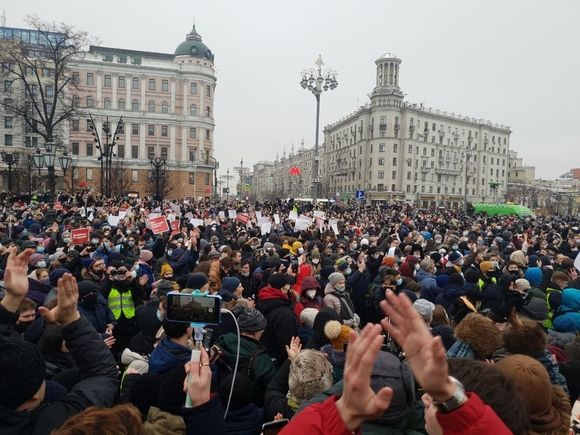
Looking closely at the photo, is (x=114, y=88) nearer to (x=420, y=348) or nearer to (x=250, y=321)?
(x=250, y=321)

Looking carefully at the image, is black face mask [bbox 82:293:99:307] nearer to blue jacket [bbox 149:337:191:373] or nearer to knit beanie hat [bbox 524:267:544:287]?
blue jacket [bbox 149:337:191:373]

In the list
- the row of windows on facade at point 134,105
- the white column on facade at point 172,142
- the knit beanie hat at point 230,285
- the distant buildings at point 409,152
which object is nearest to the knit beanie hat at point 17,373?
the knit beanie hat at point 230,285

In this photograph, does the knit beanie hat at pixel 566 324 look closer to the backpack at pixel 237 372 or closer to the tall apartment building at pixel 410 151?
the backpack at pixel 237 372

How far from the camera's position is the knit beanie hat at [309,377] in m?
2.83

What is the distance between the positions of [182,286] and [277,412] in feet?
13.1

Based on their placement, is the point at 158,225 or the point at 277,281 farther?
the point at 158,225

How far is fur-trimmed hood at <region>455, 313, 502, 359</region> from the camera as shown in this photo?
3391 mm

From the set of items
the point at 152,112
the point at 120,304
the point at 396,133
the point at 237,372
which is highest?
the point at 152,112

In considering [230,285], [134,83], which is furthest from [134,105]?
[230,285]

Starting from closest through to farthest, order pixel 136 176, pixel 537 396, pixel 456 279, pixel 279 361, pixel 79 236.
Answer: pixel 537 396
pixel 279 361
pixel 456 279
pixel 79 236
pixel 136 176

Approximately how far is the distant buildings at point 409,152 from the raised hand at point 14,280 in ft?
271

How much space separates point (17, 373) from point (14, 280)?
803 millimetres

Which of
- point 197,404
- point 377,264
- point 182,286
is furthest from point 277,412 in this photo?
point 377,264

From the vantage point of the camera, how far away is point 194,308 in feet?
7.81
